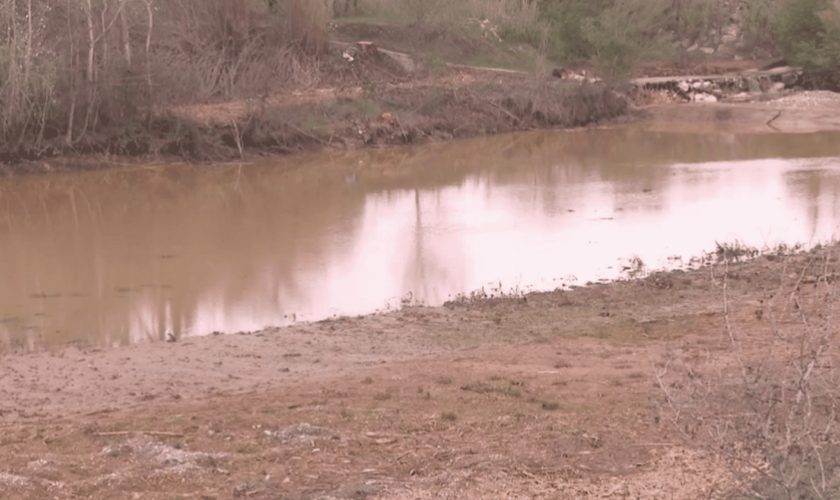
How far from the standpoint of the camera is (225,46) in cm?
2339

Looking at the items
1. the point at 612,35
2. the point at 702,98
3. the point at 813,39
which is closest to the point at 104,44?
the point at 612,35

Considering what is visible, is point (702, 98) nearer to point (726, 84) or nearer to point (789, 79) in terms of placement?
point (726, 84)

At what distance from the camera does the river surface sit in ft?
33.3

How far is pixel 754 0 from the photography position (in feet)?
120

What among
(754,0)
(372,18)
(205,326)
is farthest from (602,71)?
(205,326)

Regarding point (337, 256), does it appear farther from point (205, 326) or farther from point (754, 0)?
point (754, 0)

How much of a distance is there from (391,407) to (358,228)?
808 centimetres

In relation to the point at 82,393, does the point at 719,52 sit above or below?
above

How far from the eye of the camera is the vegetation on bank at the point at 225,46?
18.0 metres

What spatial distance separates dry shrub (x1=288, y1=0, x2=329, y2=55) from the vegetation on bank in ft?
0.11

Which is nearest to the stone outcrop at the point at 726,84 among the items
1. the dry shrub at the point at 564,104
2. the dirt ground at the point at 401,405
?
the dry shrub at the point at 564,104

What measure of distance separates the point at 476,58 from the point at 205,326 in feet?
73.6

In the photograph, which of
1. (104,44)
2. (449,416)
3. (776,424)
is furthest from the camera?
(104,44)

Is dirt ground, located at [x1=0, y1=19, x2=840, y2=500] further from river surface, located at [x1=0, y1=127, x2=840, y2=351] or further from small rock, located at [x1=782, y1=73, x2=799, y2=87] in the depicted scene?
small rock, located at [x1=782, y1=73, x2=799, y2=87]
